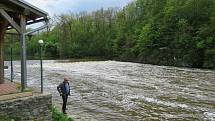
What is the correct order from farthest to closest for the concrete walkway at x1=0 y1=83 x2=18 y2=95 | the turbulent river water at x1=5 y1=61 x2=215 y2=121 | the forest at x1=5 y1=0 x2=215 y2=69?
the forest at x1=5 y1=0 x2=215 y2=69, the turbulent river water at x1=5 y1=61 x2=215 y2=121, the concrete walkway at x1=0 y1=83 x2=18 y2=95

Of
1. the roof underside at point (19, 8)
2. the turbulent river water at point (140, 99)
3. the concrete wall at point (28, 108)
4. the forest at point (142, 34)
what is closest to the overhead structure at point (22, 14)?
the roof underside at point (19, 8)

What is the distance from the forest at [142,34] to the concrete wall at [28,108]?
4525cm

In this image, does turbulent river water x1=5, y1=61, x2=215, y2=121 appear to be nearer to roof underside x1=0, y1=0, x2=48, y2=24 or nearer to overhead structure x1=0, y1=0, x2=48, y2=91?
overhead structure x1=0, y1=0, x2=48, y2=91

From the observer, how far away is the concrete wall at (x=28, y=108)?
15703 mm

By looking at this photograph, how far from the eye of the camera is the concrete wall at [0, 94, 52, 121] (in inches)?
618

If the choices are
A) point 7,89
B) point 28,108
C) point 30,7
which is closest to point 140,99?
point 7,89

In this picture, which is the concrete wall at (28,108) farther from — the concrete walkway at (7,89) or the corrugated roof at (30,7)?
the corrugated roof at (30,7)

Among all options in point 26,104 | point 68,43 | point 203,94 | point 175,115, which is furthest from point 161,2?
point 26,104

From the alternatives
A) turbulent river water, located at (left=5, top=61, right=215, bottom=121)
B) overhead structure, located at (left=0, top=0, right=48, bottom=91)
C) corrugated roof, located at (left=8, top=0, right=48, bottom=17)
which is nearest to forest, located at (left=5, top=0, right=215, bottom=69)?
turbulent river water, located at (left=5, top=61, right=215, bottom=121)

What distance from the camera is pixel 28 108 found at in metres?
16.3

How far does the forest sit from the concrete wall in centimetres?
4525

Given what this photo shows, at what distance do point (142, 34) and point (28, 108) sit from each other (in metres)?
69.6

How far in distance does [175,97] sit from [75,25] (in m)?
90.3

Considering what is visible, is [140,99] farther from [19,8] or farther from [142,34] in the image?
[142,34]
